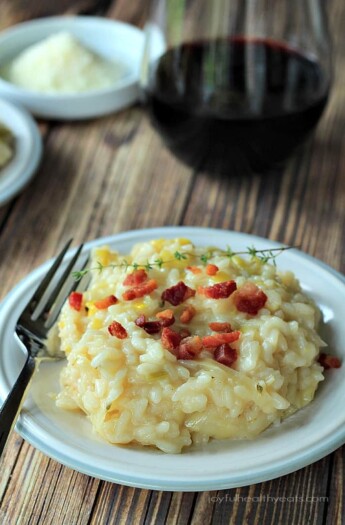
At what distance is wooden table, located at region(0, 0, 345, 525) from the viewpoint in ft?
5.27

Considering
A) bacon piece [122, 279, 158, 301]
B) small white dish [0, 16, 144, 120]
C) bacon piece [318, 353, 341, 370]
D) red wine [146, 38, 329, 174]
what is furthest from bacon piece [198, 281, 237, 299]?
small white dish [0, 16, 144, 120]

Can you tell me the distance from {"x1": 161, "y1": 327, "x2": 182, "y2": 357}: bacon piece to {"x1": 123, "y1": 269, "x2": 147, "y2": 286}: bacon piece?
16 cm

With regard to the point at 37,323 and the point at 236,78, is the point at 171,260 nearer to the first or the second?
the point at 37,323

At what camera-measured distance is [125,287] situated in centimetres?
168

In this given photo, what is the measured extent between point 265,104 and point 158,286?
939mm

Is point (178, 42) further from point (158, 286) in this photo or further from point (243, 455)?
point (243, 455)

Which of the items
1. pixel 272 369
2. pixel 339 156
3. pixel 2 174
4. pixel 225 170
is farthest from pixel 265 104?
pixel 272 369

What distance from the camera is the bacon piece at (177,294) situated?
164 cm

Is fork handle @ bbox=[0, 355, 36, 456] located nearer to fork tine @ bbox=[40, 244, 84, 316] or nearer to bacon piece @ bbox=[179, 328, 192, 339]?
fork tine @ bbox=[40, 244, 84, 316]

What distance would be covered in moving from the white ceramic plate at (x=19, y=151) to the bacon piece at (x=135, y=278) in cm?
86

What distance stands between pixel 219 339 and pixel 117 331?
198mm

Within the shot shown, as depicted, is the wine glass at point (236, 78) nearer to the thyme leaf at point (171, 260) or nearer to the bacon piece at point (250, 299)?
the thyme leaf at point (171, 260)

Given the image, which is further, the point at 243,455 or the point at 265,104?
the point at 265,104

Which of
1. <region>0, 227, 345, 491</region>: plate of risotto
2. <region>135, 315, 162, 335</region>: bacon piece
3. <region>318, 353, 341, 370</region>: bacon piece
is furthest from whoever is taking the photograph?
<region>318, 353, 341, 370</region>: bacon piece
